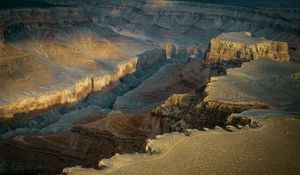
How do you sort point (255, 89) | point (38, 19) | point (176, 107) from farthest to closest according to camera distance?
1. point (38, 19)
2. point (176, 107)
3. point (255, 89)

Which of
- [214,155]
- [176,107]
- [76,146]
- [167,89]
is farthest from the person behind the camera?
[167,89]

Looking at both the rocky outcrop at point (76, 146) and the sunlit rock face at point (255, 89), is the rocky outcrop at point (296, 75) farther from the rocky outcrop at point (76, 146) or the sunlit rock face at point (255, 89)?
the rocky outcrop at point (76, 146)

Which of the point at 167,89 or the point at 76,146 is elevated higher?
the point at 76,146

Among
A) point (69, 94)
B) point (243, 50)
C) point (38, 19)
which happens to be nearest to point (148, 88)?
point (69, 94)

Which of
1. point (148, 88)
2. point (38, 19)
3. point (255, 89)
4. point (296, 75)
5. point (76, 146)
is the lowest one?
point (148, 88)

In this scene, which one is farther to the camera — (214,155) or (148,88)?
(148,88)

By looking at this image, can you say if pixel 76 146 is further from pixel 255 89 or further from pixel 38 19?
pixel 38 19

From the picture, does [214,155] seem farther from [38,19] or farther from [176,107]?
[38,19]

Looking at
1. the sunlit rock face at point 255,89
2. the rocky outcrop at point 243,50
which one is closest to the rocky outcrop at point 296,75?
the sunlit rock face at point 255,89

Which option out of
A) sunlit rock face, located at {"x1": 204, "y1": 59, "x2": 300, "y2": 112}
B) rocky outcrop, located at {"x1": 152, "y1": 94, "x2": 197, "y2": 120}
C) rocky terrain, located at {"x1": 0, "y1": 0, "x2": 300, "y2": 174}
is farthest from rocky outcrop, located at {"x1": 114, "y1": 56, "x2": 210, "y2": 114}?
rocky outcrop, located at {"x1": 152, "y1": 94, "x2": 197, "y2": 120}
